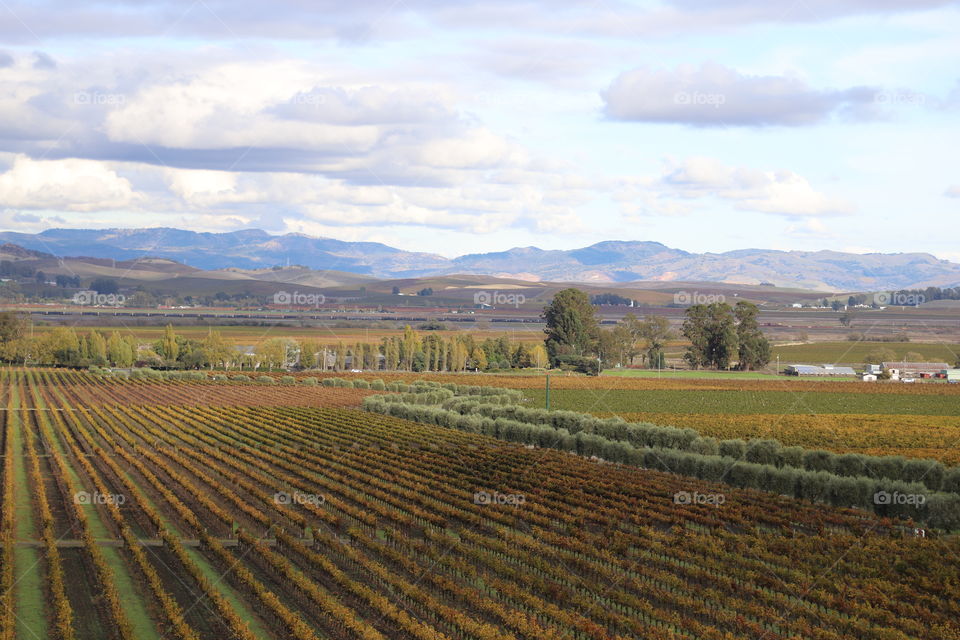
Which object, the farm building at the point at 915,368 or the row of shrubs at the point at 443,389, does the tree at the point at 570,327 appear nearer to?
the row of shrubs at the point at 443,389

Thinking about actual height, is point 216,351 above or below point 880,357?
above

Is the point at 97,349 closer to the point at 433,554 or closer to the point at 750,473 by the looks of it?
the point at 750,473

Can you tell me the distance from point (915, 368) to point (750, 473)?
94.9 m

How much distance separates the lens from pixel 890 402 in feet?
A: 254

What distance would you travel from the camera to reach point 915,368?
122312 millimetres

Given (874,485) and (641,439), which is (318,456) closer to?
(641,439)

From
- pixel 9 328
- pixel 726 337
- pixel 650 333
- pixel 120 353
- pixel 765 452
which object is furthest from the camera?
pixel 650 333

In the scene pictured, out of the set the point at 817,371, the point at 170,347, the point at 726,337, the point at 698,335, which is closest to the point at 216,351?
the point at 170,347

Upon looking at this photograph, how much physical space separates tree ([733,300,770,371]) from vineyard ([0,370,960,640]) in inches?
3426

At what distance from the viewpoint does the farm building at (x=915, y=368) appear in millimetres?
116500

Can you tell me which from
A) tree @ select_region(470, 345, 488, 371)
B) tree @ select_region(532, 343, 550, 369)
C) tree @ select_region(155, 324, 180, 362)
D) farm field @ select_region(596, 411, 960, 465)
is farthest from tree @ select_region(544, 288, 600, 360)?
farm field @ select_region(596, 411, 960, 465)

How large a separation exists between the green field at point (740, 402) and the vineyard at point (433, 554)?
31526mm

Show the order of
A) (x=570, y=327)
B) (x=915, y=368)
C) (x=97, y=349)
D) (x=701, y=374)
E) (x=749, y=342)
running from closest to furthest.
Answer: (x=701, y=374)
(x=915, y=368)
(x=749, y=342)
(x=97, y=349)
(x=570, y=327)

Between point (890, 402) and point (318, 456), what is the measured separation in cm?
5271
